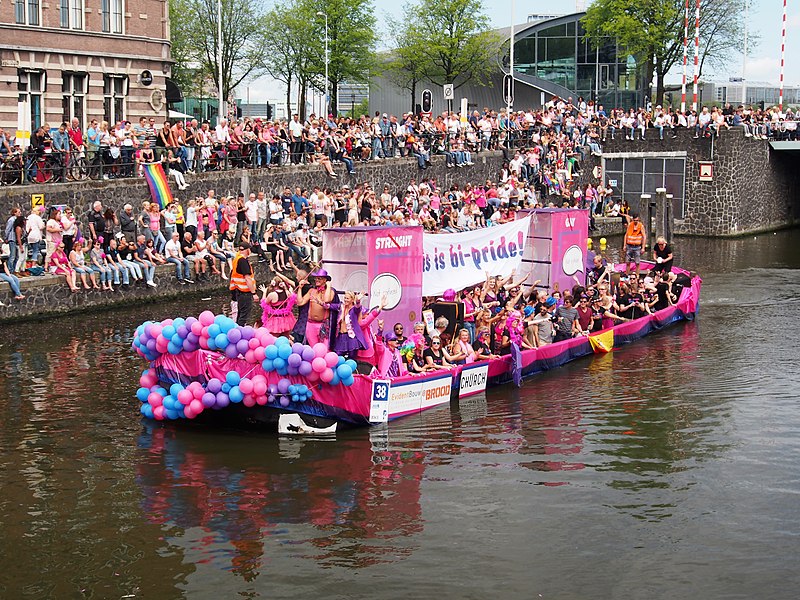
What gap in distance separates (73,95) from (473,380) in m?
23.1

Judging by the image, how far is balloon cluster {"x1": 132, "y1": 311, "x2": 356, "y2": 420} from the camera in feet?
55.2

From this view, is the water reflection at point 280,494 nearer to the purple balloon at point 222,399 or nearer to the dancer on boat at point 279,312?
the purple balloon at point 222,399

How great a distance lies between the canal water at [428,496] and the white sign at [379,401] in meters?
0.32

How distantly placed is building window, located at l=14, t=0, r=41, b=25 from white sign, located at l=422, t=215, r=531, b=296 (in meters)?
19.7

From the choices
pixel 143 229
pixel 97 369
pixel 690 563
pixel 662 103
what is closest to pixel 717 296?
pixel 143 229

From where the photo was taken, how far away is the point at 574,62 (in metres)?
66.6

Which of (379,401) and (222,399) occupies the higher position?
(222,399)

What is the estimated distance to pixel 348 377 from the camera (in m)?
17.1

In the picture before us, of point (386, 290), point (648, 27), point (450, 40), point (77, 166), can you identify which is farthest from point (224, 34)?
point (386, 290)

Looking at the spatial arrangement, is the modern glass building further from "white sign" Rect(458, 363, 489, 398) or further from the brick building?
"white sign" Rect(458, 363, 489, 398)

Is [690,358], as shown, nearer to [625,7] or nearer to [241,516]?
[241,516]

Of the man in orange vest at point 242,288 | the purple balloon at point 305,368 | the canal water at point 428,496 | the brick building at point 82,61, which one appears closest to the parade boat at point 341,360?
the purple balloon at point 305,368

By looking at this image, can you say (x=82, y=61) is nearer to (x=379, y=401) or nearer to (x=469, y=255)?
(x=469, y=255)

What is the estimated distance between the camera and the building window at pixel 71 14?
1475 inches
